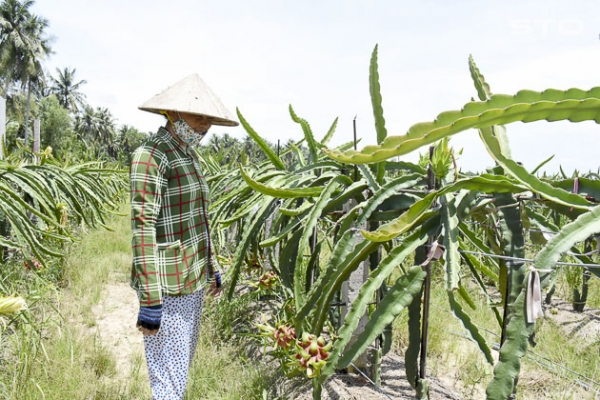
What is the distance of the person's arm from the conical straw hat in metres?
0.21

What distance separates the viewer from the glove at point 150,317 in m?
1.49

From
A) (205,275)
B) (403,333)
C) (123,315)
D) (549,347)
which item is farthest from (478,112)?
(123,315)

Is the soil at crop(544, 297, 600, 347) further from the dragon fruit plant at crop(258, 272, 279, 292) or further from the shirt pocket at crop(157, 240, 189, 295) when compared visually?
the shirt pocket at crop(157, 240, 189, 295)

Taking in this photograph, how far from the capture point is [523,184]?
107 centimetres

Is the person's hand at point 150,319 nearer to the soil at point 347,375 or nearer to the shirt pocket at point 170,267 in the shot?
the shirt pocket at point 170,267

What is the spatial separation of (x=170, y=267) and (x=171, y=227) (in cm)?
14

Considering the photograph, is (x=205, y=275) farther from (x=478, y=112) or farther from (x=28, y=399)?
(x=478, y=112)

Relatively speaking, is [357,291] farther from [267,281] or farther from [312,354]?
[267,281]

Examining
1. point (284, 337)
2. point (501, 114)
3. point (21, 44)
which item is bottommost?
point (284, 337)

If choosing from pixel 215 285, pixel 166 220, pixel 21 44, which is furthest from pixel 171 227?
pixel 21 44

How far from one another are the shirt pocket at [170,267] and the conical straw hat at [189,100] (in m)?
0.48

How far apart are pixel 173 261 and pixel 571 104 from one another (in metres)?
1.28

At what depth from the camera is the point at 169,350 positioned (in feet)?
5.40

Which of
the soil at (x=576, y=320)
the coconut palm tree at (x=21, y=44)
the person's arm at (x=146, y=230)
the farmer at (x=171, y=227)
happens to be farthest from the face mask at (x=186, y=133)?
the coconut palm tree at (x=21, y=44)
